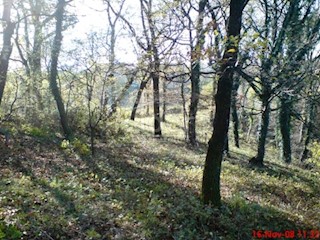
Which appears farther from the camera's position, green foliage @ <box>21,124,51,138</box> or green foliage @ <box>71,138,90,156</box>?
green foliage @ <box>21,124,51,138</box>

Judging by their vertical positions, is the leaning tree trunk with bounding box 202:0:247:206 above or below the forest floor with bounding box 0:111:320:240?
above

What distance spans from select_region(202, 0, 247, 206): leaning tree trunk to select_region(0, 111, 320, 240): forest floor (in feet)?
1.54

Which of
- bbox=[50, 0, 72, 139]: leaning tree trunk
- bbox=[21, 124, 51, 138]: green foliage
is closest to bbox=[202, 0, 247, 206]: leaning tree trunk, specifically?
bbox=[21, 124, 51, 138]: green foliage

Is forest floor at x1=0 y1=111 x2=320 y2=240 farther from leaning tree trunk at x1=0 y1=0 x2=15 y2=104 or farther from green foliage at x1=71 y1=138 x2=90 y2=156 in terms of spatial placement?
leaning tree trunk at x1=0 y1=0 x2=15 y2=104

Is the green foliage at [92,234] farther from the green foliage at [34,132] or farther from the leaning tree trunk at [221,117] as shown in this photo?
the green foliage at [34,132]

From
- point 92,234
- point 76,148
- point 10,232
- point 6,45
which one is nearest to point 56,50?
point 6,45

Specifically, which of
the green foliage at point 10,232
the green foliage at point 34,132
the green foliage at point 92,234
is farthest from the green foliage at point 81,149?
the green foliage at point 10,232

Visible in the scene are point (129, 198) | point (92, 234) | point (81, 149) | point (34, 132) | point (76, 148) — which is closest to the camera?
point (92, 234)

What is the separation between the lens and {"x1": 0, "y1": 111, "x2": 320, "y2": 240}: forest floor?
6.75 m

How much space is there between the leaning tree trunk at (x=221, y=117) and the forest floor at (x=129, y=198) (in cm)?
47

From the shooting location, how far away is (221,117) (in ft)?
26.8
